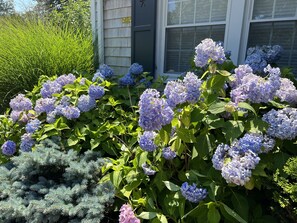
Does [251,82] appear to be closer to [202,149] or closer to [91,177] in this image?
[202,149]

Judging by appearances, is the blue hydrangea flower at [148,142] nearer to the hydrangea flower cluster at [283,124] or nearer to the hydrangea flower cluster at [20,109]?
the hydrangea flower cluster at [283,124]

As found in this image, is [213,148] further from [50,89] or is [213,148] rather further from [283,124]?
[50,89]

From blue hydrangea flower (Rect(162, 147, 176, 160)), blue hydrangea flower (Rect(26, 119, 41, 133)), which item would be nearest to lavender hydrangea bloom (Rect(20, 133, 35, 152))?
blue hydrangea flower (Rect(26, 119, 41, 133))

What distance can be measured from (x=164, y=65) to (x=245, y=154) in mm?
2284

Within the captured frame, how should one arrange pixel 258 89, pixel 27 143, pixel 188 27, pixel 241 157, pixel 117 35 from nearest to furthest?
1. pixel 241 157
2. pixel 258 89
3. pixel 27 143
4. pixel 188 27
5. pixel 117 35

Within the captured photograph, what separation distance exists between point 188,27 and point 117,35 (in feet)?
4.34

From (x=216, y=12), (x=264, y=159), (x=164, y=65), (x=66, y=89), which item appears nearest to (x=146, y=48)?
(x=164, y=65)

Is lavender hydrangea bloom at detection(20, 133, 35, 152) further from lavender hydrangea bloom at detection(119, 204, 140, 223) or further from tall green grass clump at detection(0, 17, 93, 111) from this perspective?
tall green grass clump at detection(0, 17, 93, 111)

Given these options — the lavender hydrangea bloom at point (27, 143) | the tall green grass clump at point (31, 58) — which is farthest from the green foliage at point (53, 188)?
the tall green grass clump at point (31, 58)

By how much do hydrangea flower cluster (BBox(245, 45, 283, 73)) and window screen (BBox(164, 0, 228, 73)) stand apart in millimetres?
654

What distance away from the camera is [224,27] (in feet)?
9.04

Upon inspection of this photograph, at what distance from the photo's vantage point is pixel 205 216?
135 centimetres

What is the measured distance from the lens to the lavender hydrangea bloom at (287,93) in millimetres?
1545

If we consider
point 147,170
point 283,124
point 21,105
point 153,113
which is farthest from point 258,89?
point 21,105
